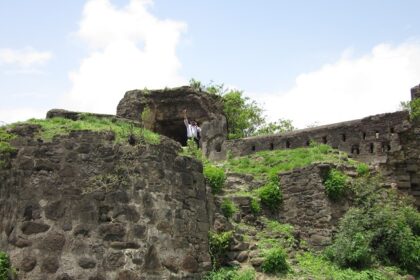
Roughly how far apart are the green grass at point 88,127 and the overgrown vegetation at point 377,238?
16.6 feet

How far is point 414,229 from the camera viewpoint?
14188 mm

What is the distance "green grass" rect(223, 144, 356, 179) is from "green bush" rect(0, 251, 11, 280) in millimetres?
7747

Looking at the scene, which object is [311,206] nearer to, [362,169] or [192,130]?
[362,169]

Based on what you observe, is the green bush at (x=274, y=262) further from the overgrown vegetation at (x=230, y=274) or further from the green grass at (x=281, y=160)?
the green grass at (x=281, y=160)

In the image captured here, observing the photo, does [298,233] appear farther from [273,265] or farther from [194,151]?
[194,151]

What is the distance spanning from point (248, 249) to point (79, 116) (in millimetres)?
4512

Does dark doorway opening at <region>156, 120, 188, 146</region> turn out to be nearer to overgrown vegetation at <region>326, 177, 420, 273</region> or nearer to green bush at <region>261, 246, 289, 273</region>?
overgrown vegetation at <region>326, 177, 420, 273</region>

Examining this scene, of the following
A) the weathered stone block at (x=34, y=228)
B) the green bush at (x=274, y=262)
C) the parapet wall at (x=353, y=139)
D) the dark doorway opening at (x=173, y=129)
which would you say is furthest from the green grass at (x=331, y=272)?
the dark doorway opening at (x=173, y=129)

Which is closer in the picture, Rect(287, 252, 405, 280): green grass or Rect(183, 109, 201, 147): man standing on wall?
Rect(287, 252, 405, 280): green grass

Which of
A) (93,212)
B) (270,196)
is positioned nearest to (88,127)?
(93,212)

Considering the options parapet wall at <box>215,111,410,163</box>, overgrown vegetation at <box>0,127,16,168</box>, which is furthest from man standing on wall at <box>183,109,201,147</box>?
overgrown vegetation at <box>0,127,16,168</box>

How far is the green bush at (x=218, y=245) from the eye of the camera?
1152 cm

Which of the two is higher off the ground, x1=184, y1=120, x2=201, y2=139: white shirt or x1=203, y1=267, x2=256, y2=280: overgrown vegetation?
x1=184, y1=120, x2=201, y2=139: white shirt

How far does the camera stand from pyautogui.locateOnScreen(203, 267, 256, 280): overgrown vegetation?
1101 cm
